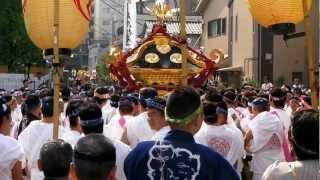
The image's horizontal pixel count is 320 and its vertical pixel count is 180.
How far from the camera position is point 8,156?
4750 millimetres

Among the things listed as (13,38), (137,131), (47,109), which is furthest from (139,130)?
(13,38)

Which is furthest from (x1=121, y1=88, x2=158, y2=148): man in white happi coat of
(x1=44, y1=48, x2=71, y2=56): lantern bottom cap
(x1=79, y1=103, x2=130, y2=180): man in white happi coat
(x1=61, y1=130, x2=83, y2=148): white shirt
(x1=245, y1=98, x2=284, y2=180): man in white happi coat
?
(x1=79, y1=103, x2=130, y2=180): man in white happi coat

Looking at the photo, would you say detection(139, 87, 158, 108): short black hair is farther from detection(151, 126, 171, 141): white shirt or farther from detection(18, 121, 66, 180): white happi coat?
detection(18, 121, 66, 180): white happi coat

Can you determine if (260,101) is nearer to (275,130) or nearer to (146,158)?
(275,130)

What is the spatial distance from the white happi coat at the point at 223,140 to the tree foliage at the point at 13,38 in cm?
2849

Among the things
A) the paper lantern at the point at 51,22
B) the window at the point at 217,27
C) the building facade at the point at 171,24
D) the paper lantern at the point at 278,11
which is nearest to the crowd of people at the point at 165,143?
the paper lantern at the point at 51,22

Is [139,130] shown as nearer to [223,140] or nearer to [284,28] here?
[223,140]

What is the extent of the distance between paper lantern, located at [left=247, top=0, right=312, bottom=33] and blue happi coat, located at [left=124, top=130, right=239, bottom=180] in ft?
5.74

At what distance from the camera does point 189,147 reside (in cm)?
347

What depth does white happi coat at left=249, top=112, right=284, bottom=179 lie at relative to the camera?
265 inches

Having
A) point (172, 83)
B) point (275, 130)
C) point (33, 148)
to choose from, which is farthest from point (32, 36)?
point (172, 83)

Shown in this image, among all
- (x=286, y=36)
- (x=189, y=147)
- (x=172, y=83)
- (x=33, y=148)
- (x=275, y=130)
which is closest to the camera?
(x=189, y=147)

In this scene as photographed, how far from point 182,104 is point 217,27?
28908 millimetres

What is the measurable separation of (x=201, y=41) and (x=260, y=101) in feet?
95.6
